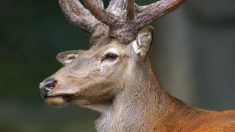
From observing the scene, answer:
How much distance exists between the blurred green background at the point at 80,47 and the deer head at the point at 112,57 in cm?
475

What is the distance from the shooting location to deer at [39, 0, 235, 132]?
26.4 feet

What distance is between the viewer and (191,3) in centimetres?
1394

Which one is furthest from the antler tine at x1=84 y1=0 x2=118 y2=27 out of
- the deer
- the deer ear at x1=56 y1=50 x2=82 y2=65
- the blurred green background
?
the blurred green background

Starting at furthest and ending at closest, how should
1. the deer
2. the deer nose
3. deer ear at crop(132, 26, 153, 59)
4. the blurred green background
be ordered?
the blurred green background → deer ear at crop(132, 26, 153, 59) → the deer → the deer nose

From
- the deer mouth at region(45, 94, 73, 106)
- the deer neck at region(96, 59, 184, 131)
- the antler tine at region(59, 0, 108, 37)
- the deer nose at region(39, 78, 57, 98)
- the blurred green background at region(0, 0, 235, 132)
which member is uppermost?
the antler tine at region(59, 0, 108, 37)

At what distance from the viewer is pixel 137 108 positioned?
824cm

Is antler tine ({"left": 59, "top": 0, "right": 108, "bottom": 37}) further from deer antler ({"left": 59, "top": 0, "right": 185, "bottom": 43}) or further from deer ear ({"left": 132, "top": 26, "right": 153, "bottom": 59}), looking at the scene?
deer ear ({"left": 132, "top": 26, "right": 153, "bottom": 59})

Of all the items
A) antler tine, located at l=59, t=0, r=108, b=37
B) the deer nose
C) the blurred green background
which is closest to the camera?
the deer nose

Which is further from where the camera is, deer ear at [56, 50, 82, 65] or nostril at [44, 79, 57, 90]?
deer ear at [56, 50, 82, 65]

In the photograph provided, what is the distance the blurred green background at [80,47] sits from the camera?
44.3ft

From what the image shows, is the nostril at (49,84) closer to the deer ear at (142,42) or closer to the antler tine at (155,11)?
the deer ear at (142,42)

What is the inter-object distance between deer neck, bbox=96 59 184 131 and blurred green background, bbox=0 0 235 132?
4681 millimetres

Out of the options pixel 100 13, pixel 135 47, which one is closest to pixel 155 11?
pixel 135 47

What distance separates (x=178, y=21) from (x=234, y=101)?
1540 millimetres
